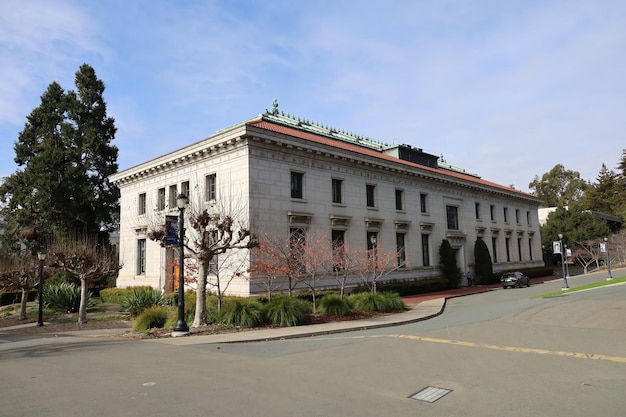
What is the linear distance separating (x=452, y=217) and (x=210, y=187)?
23.1 metres

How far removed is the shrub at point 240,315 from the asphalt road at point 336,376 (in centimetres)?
349

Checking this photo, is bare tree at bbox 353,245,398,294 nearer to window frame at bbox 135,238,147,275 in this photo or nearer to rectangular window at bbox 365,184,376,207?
rectangular window at bbox 365,184,376,207

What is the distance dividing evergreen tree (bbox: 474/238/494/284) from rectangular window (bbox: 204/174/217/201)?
25.5 metres

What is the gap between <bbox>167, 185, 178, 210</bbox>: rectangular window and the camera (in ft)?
90.9

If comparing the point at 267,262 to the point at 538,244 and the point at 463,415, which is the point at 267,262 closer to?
the point at 463,415

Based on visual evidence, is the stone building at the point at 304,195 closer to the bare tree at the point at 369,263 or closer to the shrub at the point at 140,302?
the bare tree at the point at 369,263

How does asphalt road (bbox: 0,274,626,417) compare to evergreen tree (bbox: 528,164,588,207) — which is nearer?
asphalt road (bbox: 0,274,626,417)

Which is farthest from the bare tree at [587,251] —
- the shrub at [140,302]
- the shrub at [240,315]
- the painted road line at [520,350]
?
the shrub at [140,302]

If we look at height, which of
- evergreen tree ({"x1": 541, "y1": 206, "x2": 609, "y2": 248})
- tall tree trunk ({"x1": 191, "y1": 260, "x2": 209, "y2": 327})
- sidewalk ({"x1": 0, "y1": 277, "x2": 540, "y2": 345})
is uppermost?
evergreen tree ({"x1": 541, "y1": 206, "x2": 609, "y2": 248})

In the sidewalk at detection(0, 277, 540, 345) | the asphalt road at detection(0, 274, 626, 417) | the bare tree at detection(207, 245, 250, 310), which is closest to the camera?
the asphalt road at detection(0, 274, 626, 417)

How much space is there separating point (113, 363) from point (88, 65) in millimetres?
39476

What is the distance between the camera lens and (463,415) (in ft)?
18.9

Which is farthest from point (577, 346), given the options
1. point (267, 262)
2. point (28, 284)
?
point (28, 284)

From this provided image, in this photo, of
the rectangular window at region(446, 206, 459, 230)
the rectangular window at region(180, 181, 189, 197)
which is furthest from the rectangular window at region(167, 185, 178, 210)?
the rectangular window at region(446, 206, 459, 230)
